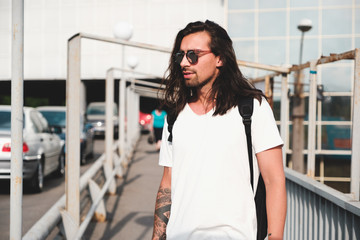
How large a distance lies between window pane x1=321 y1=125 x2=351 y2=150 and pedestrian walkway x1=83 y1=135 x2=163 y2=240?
4.47m

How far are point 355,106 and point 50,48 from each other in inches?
1404

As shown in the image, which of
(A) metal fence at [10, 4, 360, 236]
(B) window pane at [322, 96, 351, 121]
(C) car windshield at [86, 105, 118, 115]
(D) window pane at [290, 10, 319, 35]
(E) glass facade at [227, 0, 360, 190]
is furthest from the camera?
(C) car windshield at [86, 105, 118, 115]

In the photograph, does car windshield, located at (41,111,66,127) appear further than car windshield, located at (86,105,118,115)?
No

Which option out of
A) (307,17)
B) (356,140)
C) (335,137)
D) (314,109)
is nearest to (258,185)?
(356,140)

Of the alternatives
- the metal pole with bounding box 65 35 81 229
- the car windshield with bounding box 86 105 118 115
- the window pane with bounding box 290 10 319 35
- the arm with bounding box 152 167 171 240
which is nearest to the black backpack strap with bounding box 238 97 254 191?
the arm with bounding box 152 167 171 240

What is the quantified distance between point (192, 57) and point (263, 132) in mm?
505

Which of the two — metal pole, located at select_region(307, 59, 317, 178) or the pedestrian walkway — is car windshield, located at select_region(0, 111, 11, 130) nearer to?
the pedestrian walkway

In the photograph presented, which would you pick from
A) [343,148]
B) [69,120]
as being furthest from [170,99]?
[343,148]

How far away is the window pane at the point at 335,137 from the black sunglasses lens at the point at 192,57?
11.8 meters

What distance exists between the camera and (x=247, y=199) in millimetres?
2256

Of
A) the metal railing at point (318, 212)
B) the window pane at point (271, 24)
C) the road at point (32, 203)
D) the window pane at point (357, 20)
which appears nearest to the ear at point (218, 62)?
the metal railing at point (318, 212)

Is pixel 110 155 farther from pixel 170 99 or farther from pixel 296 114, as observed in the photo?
A: pixel 170 99

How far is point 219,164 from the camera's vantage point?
223 centimetres

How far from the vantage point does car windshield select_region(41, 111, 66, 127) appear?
46.4 ft
